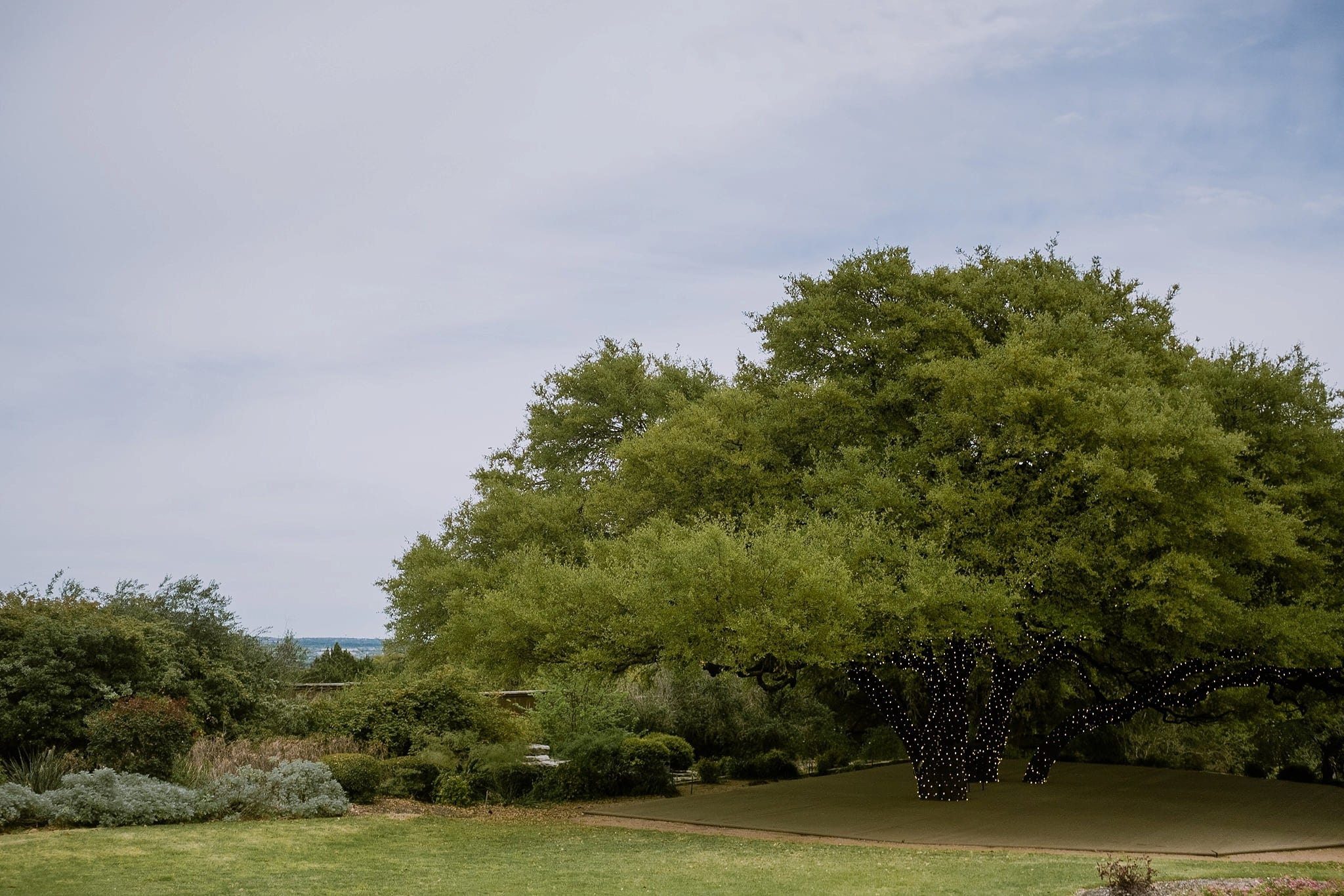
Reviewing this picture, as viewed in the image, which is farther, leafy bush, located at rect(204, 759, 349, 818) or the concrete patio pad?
leafy bush, located at rect(204, 759, 349, 818)

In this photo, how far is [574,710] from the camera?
78.5 ft

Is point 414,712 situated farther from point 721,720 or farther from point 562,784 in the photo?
point 721,720

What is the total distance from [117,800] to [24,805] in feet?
3.94

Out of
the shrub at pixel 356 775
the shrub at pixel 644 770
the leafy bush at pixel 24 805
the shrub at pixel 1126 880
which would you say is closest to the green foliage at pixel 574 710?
the shrub at pixel 644 770

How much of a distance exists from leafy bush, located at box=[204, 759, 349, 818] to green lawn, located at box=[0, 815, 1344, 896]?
77 cm

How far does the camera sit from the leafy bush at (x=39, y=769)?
16.1 meters

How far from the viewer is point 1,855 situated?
12328 millimetres

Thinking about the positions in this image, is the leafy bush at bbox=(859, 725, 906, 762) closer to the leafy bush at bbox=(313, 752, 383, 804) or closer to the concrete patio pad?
the concrete patio pad

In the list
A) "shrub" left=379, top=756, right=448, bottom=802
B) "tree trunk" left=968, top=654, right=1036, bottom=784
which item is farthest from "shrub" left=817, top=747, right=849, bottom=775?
"shrub" left=379, top=756, right=448, bottom=802

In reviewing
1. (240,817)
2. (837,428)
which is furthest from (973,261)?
(240,817)

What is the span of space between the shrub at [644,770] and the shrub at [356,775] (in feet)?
18.5

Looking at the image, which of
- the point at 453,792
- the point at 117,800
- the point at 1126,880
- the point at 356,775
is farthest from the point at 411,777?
the point at 1126,880

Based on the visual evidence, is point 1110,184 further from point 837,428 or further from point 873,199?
point 837,428

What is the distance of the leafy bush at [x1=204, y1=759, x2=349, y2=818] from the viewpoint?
1686 centimetres
